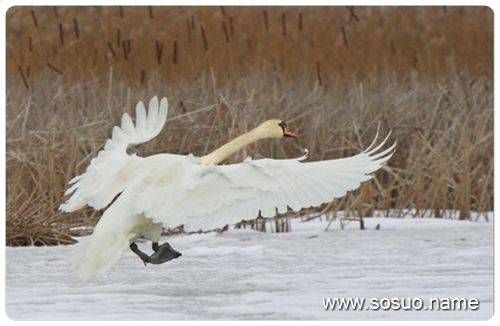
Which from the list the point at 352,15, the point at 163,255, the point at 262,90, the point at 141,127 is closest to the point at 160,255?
the point at 163,255

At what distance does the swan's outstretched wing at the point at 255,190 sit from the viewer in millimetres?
5598

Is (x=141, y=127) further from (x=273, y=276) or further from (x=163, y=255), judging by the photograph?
(x=273, y=276)

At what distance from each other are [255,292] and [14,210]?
77.9 inches

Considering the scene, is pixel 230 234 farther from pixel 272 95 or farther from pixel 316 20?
pixel 316 20

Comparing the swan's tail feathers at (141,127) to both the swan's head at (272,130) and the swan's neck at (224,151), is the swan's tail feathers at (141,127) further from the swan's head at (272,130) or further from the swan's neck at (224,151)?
the swan's head at (272,130)

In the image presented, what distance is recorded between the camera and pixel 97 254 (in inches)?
228

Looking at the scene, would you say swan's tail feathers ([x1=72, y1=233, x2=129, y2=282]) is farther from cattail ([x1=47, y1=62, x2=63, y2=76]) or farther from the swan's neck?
cattail ([x1=47, y1=62, x2=63, y2=76])

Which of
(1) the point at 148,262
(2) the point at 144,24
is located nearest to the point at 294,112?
(2) the point at 144,24

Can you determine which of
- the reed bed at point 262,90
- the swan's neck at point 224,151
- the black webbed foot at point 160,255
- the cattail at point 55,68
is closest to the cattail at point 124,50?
the reed bed at point 262,90

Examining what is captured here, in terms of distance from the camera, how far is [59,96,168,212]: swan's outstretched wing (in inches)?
246

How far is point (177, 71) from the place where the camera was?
10086 millimetres

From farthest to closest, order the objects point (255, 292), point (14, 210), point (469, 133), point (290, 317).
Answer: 1. point (469, 133)
2. point (14, 210)
3. point (255, 292)
4. point (290, 317)

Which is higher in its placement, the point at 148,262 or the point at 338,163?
the point at 338,163

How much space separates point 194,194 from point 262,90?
11.7 ft
